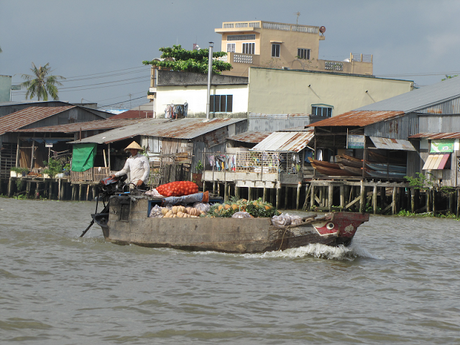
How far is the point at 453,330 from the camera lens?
629 centimetres

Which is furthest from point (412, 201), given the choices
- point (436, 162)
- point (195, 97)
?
point (195, 97)

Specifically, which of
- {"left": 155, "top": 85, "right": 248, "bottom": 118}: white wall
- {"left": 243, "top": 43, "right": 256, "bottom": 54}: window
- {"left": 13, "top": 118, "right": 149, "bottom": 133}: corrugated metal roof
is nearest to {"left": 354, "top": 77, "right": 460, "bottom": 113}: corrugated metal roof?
{"left": 155, "top": 85, "right": 248, "bottom": 118}: white wall

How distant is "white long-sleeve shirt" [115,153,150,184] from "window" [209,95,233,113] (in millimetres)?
19586

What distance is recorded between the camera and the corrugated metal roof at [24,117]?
3356 centimetres

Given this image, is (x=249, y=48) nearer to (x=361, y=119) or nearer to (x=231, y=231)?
(x=361, y=119)

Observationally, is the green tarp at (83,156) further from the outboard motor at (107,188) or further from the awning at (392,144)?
the outboard motor at (107,188)

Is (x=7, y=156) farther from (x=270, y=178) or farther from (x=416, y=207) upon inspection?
(x=416, y=207)

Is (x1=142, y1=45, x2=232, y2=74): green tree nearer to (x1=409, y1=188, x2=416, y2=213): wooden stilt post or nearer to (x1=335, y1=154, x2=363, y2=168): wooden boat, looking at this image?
(x1=335, y1=154, x2=363, y2=168): wooden boat

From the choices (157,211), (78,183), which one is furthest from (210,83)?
(157,211)

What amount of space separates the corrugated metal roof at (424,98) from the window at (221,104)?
7.14 metres

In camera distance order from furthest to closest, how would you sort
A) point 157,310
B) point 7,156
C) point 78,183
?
point 7,156, point 78,183, point 157,310

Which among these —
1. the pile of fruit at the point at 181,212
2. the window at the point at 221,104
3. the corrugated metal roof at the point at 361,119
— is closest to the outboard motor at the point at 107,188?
the pile of fruit at the point at 181,212

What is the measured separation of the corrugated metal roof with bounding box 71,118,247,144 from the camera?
2825 cm

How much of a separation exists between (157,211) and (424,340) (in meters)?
6.37
